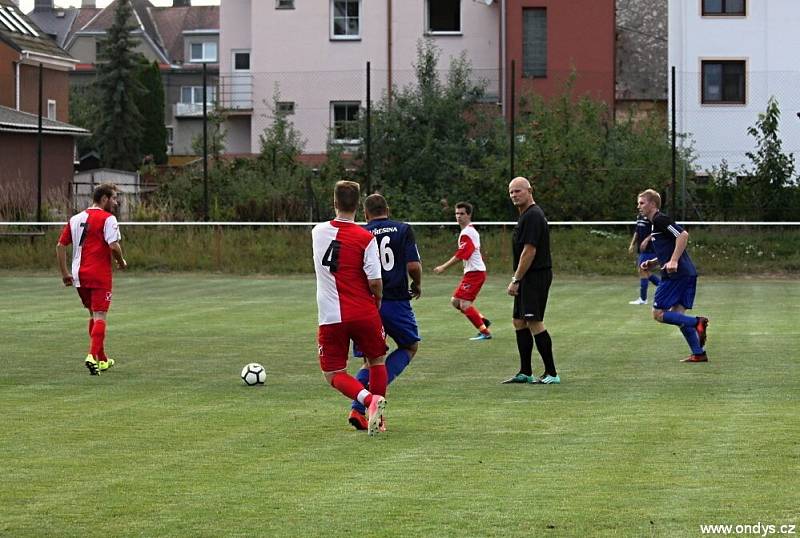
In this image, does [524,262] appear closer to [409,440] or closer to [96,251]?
[409,440]

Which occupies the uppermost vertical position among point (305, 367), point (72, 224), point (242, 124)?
point (242, 124)

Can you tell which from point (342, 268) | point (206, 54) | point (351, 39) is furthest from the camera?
point (206, 54)

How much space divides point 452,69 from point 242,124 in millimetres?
15249

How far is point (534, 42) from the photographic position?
159 ft

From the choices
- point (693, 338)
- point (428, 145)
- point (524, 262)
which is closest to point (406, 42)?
point (428, 145)

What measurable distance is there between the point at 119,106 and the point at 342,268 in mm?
65174

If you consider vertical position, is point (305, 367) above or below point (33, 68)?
below

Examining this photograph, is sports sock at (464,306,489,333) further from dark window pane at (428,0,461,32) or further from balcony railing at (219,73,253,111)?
dark window pane at (428,0,461,32)

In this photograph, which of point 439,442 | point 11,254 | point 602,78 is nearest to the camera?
point 439,442

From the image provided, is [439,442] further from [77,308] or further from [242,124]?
[242,124]

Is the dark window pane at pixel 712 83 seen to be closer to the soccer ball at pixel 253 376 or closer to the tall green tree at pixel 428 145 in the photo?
the tall green tree at pixel 428 145

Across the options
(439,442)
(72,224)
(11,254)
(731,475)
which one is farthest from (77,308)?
(731,475)

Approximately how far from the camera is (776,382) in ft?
41.1

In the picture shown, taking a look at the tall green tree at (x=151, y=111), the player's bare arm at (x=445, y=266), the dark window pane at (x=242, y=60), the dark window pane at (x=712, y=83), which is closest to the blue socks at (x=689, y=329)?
the player's bare arm at (x=445, y=266)
